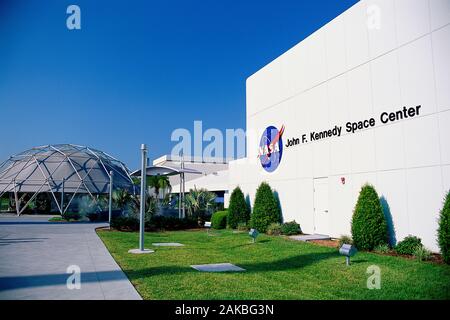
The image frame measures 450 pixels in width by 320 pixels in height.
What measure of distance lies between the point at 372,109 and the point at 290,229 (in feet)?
21.4

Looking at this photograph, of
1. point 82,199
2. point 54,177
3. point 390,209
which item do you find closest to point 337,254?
point 390,209

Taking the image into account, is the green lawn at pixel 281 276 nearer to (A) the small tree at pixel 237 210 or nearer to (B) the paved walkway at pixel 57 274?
(B) the paved walkway at pixel 57 274

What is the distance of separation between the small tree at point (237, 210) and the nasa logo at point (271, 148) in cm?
236

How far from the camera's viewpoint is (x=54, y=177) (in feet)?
129

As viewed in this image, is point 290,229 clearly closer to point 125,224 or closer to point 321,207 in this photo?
point 321,207

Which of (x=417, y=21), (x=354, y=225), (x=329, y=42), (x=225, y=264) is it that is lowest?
(x=225, y=264)

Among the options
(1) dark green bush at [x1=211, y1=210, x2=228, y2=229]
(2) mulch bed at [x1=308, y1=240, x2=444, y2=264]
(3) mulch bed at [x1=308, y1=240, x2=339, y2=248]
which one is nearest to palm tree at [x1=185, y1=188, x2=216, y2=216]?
(1) dark green bush at [x1=211, y1=210, x2=228, y2=229]

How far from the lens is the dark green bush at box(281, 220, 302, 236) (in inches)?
633

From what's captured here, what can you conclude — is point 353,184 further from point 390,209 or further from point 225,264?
point 225,264

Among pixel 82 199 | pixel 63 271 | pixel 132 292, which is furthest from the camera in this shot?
pixel 82 199

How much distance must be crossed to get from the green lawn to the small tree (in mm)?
8345

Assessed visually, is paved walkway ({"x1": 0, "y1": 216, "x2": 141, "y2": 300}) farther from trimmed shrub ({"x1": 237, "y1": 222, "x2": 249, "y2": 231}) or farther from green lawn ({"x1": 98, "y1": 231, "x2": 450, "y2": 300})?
trimmed shrub ({"x1": 237, "y1": 222, "x2": 249, "y2": 231})

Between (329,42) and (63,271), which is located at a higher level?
(329,42)

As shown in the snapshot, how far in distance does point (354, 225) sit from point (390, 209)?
126 cm
